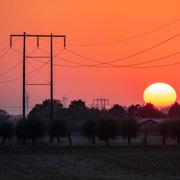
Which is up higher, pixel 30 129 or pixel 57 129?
pixel 57 129

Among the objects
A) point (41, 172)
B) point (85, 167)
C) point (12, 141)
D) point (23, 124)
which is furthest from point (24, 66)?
point (41, 172)

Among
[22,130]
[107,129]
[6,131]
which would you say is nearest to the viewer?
[107,129]

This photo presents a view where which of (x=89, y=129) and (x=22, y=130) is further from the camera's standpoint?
(x=89, y=129)

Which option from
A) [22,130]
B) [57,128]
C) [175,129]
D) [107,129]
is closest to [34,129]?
[22,130]

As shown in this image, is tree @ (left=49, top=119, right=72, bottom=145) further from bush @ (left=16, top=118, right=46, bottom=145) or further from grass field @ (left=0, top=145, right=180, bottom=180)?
grass field @ (left=0, top=145, right=180, bottom=180)

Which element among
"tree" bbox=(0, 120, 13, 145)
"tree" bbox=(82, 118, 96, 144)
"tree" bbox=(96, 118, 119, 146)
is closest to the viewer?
"tree" bbox=(96, 118, 119, 146)

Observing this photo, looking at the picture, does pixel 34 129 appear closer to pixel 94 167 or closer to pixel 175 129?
pixel 175 129

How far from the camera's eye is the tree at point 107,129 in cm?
10094

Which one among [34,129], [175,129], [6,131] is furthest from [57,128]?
[175,129]

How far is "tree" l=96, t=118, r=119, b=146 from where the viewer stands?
10094cm

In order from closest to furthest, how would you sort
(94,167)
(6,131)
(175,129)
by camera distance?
(94,167), (175,129), (6,131)

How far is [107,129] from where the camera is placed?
101062 mm

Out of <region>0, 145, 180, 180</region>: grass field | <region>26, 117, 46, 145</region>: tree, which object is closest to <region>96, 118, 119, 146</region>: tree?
<region>26, 117, 46, 145</region>: tree

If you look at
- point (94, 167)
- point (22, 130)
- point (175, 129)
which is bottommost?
point (94, 167)
